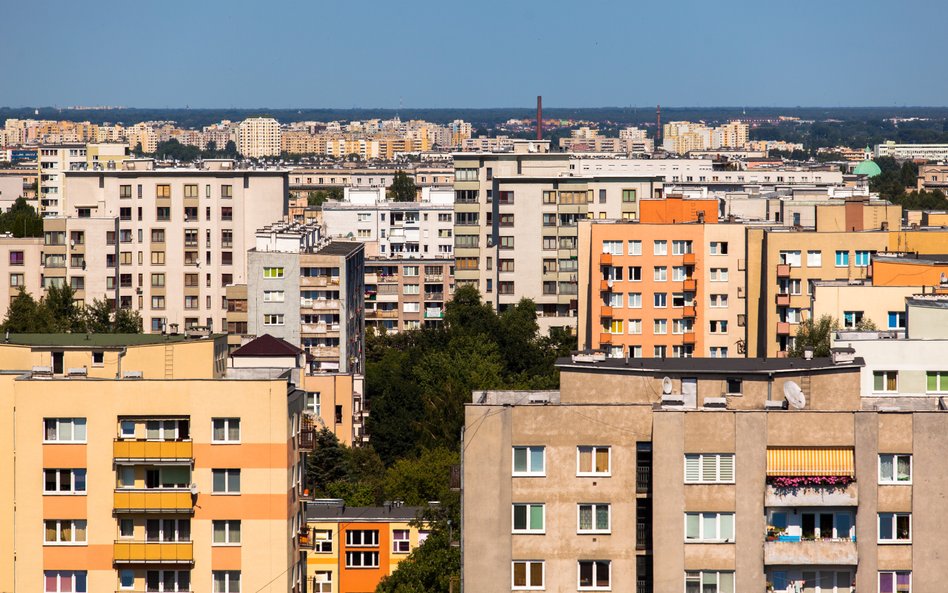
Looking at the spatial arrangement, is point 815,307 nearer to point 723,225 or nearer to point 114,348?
point 723,225

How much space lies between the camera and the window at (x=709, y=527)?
22469mm

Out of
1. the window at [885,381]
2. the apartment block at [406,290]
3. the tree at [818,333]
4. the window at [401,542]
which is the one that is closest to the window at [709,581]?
the window at [885,381]

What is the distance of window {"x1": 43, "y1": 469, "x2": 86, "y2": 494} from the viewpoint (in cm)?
2503

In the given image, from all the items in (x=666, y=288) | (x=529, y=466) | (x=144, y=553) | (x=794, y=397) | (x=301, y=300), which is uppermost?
(x=794, y=397)

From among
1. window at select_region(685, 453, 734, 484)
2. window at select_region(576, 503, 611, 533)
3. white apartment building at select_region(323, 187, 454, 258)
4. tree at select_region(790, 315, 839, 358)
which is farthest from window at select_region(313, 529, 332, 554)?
white apartment building at select_region(323, 187, 454, 258)

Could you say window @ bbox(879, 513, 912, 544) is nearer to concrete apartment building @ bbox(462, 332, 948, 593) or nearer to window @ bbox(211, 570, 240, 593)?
concrete apartment building @ bbox(462, 332, 948, 593)

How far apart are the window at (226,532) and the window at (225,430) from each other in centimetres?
100

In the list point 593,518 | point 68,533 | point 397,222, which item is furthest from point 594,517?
point 397,222

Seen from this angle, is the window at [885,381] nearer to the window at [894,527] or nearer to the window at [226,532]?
the window at [894,527]

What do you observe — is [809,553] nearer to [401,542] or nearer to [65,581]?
[65,581]

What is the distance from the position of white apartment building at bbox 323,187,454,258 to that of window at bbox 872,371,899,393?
74690 mm

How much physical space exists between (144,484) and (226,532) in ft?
3.74

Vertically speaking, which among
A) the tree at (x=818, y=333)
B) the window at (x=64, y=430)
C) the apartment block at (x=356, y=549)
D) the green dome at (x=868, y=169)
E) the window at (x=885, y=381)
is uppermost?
the green dome at (x=868, y=169)

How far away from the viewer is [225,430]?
2516 centimetres
